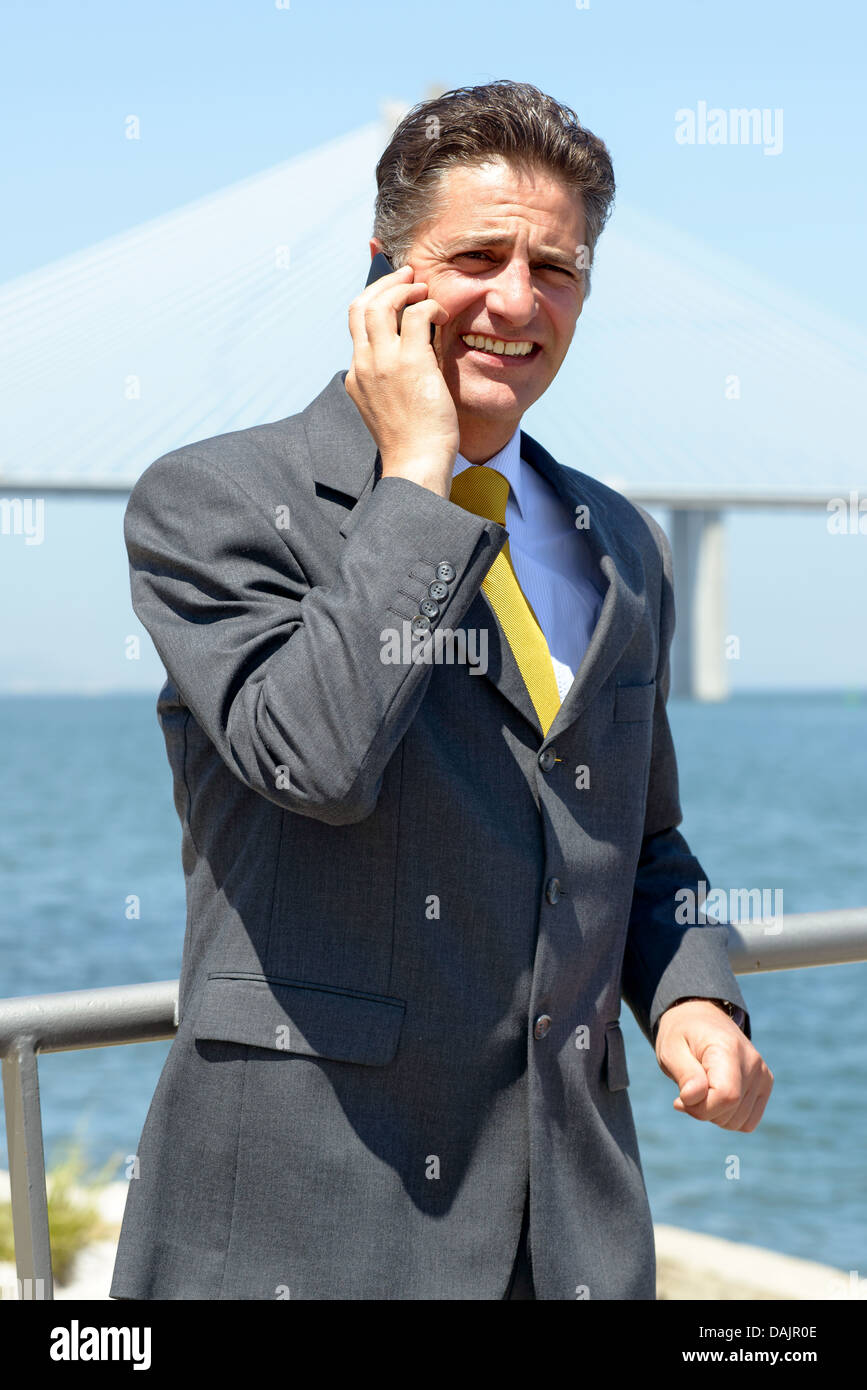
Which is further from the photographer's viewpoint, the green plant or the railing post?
the green plant

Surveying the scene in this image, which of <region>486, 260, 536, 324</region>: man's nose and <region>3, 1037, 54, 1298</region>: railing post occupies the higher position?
<region>486, 260, 536, 324</region>: man's nose

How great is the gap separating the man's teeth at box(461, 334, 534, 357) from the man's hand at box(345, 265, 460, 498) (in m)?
0.06

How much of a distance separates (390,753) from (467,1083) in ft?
1.21

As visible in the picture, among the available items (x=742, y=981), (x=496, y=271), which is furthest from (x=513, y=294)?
(x=742, y=981)

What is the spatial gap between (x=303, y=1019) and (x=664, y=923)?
528 millimetres

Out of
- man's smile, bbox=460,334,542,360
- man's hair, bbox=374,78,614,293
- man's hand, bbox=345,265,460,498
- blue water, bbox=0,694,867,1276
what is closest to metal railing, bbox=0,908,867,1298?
man's hand, bbox=345,265,460,498

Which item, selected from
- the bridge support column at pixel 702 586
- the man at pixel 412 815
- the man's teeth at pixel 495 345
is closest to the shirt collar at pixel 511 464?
the man at pixel 412 815

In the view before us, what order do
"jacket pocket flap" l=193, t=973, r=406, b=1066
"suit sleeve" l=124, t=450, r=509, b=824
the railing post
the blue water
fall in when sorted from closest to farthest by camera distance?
1. "suit sleeve" l=124, t=450, r=509, b=824
2. "jacket pocket flap" l=193, t=973, r=406, b=1066
3. the railing post
4. the blue water

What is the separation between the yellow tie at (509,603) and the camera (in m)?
1.55

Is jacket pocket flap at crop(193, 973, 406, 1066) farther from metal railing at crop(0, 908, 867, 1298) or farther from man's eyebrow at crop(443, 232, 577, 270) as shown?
man's eyebrow at crop(443, 232, 577, 270)

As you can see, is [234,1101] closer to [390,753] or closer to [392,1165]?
[392,1165]

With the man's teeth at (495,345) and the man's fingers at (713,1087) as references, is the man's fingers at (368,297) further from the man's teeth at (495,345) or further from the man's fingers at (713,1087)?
the man's fingers at (713,1087)

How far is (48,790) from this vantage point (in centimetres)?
5669

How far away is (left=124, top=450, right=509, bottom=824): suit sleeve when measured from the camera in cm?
130
